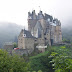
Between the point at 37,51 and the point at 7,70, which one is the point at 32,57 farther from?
the point at 7,70

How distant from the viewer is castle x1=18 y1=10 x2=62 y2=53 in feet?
134

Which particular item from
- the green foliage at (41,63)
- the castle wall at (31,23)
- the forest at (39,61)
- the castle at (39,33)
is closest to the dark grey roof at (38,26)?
the castle at (39,33)

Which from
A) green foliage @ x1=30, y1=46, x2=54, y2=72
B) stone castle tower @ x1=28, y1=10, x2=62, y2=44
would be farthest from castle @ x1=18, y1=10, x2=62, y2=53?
green foliage @ x1=30, y1=46, x2=54, y2=72

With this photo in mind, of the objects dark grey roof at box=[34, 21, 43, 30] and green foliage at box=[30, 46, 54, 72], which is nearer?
green foliage at box=[30, 46, 54, 72]

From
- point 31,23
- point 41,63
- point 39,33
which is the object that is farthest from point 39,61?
point 31,23

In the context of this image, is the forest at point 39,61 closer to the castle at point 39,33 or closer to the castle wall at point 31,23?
the castle at point 39,33

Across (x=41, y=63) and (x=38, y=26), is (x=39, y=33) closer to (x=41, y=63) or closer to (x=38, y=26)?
(x=38, y=26)

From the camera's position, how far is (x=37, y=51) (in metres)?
42.0

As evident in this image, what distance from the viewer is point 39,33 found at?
152 feet

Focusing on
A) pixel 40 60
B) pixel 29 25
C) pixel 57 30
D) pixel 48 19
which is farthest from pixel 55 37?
pixel 40 60

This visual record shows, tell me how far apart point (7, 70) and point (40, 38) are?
2575 cm

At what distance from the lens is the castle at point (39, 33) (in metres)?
41.0

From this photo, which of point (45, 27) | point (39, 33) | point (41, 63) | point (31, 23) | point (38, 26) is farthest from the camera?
point (31, 23)

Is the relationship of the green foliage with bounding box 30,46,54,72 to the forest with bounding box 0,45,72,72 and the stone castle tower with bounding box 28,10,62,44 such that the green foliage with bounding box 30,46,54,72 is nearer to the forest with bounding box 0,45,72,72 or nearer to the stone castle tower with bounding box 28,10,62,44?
the forest with bounding box 0,45,72,72
